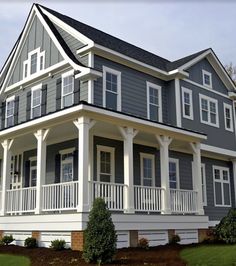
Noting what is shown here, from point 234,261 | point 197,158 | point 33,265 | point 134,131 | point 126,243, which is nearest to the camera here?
point 33,265

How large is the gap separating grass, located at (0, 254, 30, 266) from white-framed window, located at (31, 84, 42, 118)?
772 centimetres

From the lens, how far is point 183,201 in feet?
53.6

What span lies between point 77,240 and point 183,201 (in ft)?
19.2

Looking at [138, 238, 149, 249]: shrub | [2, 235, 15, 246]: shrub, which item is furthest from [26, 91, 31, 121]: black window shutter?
[138, 238, 149, 249]: shrub

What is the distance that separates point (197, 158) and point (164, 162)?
7.55 ft

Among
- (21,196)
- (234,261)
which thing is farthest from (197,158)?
(21,196)

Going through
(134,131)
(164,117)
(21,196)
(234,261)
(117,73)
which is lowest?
(234,261)

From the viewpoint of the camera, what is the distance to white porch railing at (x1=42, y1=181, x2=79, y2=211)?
13.2 meters

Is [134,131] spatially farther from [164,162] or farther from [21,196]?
[21,196]

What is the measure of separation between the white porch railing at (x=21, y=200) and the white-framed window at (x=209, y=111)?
10005 mm

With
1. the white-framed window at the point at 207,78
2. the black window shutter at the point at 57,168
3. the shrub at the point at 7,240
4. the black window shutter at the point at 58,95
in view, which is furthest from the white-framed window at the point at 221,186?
the shrub at the point at 7,240

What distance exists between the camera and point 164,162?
1541 centimetres

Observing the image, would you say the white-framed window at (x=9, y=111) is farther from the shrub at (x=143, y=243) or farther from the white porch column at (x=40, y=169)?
the shrub at (x=143, y=243)

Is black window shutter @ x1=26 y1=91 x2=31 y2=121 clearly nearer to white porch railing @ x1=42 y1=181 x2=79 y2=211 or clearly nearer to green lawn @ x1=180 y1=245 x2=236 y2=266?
white porch railing @ x1=42 y1=181 x2=79 y2=211
